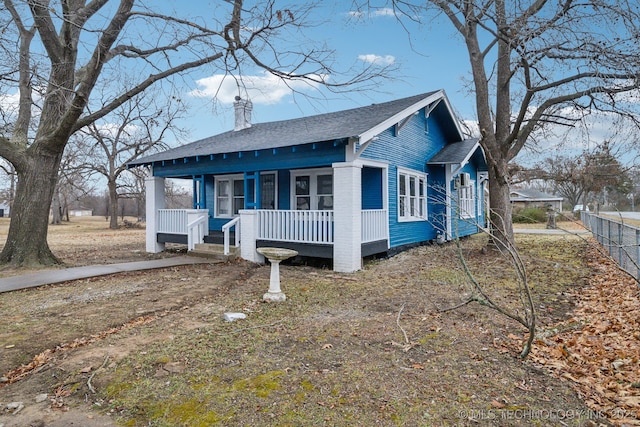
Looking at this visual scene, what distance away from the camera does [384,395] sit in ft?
10.3

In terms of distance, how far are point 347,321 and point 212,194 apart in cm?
1069

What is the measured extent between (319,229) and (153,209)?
668cm

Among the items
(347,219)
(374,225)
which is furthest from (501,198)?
(347,219)

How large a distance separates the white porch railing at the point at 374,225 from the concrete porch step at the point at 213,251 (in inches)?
144

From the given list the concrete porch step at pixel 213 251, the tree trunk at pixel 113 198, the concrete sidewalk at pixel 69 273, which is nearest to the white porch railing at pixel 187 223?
the concrete porch step at pixel 213 251

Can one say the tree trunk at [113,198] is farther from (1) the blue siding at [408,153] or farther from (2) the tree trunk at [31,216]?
(1) the blue siding at [408,153]

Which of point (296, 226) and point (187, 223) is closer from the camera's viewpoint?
point (296, 226)

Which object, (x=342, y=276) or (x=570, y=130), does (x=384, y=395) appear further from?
(x=570, y=130)

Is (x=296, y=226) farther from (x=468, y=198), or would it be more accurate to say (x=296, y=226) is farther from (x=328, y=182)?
(x=468, y=198)

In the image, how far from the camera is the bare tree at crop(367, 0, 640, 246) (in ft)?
22.1

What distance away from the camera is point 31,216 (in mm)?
9469

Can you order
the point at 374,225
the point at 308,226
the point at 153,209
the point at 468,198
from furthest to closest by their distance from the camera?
the point at 468,198 < the point at 153,209 < the point at 374,225 < the point at 308,226

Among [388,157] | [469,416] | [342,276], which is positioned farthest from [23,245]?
[469,416]

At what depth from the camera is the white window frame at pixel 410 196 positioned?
39.3ft
